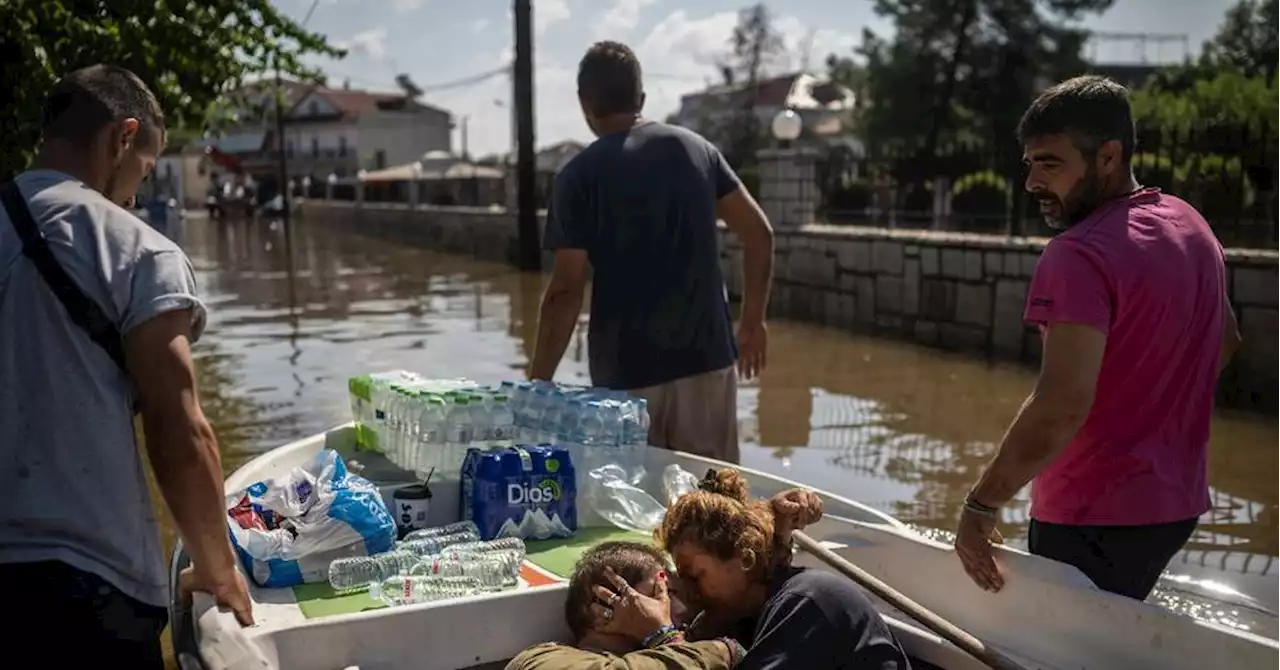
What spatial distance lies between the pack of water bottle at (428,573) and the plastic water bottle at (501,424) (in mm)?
694

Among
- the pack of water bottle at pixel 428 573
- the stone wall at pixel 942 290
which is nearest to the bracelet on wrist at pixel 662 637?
the pack of water bottle at pixel 428 573

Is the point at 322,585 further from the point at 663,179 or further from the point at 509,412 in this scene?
the point at 663,179

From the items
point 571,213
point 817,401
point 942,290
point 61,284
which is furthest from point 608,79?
point 942,290

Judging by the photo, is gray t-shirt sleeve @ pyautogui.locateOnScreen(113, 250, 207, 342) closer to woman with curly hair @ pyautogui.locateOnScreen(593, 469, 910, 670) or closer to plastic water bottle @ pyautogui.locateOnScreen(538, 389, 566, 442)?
woman with curly hair @ pyautogui.locateOnScreen(593, 469, 910, 670)

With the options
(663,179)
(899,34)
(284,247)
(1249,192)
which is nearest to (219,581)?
(663,179)

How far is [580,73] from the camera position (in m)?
4.39

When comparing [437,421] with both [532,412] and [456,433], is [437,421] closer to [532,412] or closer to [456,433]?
[456,433]

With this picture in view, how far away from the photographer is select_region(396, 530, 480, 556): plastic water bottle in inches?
133

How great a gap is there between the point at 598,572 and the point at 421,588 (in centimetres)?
57

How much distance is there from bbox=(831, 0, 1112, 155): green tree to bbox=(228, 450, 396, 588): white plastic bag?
1270 inches

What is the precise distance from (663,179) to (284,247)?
28.1 m

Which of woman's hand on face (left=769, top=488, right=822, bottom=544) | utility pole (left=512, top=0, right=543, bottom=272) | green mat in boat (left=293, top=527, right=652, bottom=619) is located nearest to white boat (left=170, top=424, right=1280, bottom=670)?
green mat in boat (left=293, top=527, right=652, bottom=619)

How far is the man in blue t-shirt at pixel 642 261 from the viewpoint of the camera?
14.3 feet

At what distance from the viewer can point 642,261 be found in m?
4.39
